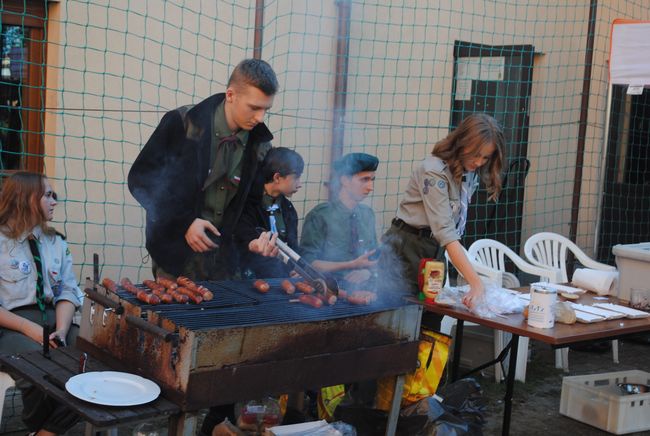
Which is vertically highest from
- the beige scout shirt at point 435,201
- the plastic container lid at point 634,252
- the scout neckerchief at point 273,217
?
the beige scout shirt at point 435,201

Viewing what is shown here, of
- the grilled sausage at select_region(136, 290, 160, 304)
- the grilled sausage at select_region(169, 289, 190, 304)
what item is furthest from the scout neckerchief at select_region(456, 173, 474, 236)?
the grilled sausage at select_region(136, 290, 160, 304)

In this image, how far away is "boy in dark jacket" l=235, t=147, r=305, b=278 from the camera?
4.16 metres

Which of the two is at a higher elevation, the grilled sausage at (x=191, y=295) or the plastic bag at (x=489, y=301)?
the grilled sausage at (x=191, y=295)

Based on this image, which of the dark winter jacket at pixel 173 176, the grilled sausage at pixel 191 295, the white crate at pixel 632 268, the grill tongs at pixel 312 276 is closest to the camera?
the grilled sausage at pixel 191 295

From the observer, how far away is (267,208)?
4.40m

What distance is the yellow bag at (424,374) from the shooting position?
3.76 metres

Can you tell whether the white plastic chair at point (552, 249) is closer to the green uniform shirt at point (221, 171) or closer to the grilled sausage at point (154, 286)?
the green uniform shirt at point (221, 171)

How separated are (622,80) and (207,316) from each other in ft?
16.0

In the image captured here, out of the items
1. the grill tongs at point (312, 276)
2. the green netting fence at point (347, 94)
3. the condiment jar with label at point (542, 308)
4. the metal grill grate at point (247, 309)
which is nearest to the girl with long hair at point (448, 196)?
the condiment jar with label at point (542, 308)

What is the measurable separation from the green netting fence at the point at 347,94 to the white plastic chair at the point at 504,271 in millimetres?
1096

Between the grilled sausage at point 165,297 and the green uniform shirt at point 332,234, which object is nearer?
the grilled sausage at point 165,297

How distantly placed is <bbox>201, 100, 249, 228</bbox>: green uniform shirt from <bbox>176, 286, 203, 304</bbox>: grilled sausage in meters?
0.72

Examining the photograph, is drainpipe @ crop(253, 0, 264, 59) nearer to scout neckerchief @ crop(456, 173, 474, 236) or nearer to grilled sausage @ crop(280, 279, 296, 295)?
scout neckerchief @ crop(456, 173, 474, 236)

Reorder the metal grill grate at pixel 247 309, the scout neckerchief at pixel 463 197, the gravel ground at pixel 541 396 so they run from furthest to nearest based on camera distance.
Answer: the gravel ground at pixel 541 396 < the scout neckerchief at pixel 463 197 < the metal grill grate at pixel 247 309
